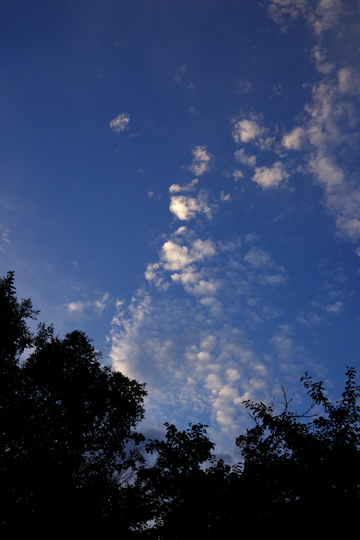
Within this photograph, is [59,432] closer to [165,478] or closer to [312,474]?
[165,478]

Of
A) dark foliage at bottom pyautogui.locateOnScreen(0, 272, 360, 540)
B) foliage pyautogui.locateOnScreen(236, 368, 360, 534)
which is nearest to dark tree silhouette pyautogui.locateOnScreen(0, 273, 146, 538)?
dark foliage at bottom pyautogui.locateOnScreen(0, 272, 360, 540)

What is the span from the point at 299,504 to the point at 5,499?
42.5ft

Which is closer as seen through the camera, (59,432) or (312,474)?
(312,474)

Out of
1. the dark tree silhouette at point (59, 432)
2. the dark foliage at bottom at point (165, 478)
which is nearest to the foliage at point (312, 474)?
the dark foliage at bottom at point (165, 478)

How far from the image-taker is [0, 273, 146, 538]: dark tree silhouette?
43.0 ft

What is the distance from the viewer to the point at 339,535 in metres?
7.63

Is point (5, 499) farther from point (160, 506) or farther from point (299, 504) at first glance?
point (299, 504)

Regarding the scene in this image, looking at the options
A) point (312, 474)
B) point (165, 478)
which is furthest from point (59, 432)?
point (312, 474)

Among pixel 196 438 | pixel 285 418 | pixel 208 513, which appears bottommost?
pixel 208 513

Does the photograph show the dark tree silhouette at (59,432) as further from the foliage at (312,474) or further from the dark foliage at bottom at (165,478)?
the foliage at (312,474)

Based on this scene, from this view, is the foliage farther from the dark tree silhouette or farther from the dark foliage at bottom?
the dark tree silhouette

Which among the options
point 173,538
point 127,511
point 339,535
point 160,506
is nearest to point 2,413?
point 127,511

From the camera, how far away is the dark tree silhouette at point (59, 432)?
1309 cm

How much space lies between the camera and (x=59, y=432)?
19672mm
